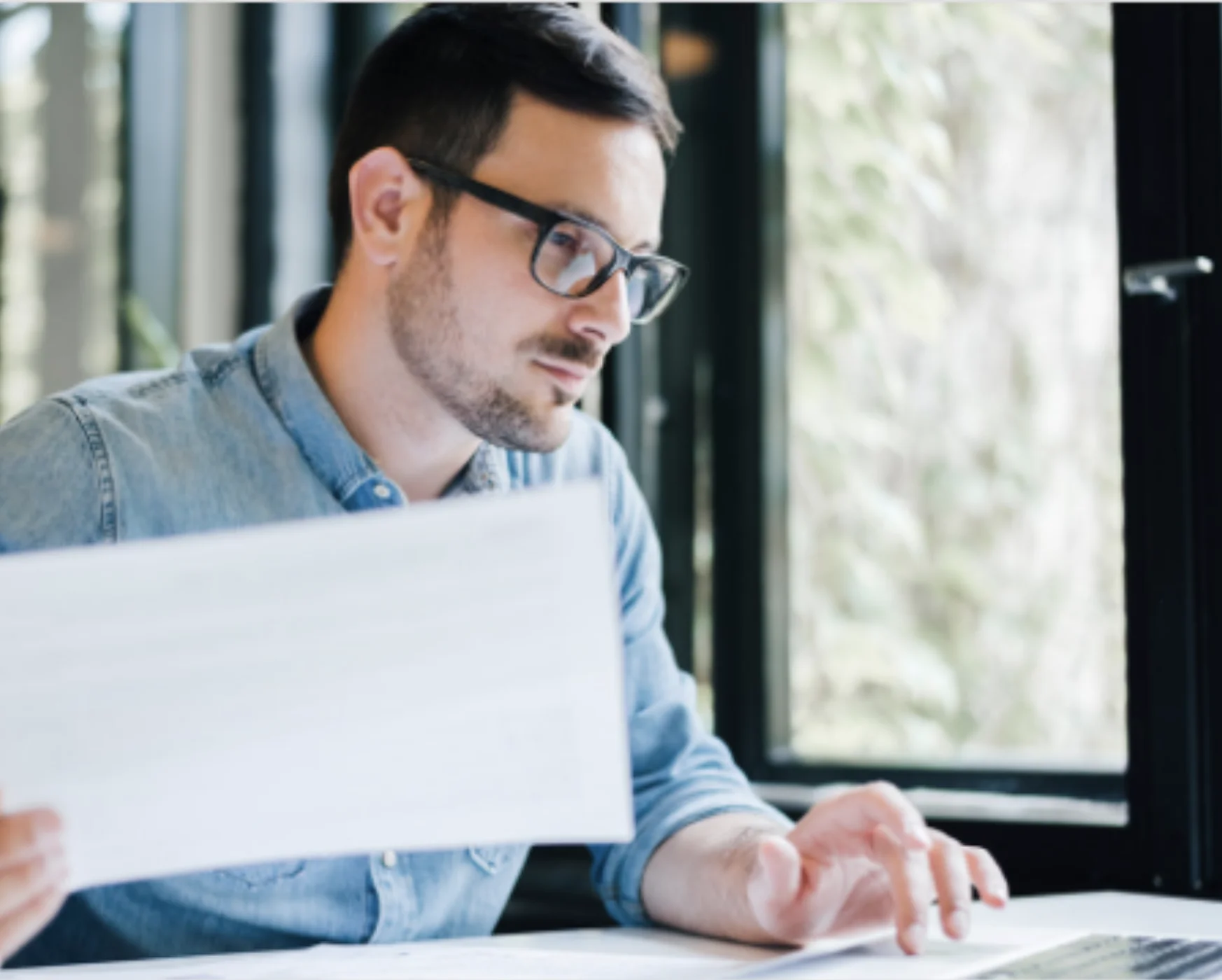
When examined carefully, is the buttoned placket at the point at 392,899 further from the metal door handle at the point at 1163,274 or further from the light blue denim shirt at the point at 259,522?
the metal door handle at the point at 1163,274

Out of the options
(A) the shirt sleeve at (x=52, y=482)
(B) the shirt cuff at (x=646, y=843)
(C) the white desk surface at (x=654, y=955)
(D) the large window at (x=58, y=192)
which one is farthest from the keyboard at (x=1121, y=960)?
(D) the large window at (x=58, y=192)

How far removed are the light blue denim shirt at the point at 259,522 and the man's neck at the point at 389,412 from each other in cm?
3

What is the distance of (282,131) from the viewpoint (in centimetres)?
224

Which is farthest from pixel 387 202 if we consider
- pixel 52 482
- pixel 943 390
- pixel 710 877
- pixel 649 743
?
pixel 943 390

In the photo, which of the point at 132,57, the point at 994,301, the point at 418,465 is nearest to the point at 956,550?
the point at 994,301

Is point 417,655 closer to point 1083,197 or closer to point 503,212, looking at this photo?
point 503,212

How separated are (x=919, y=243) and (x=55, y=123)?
56.8 inches

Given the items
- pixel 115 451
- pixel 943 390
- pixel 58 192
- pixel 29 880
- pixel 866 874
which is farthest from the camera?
pixel 58 192

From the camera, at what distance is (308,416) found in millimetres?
1159

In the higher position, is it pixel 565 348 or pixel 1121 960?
pixel 565 348

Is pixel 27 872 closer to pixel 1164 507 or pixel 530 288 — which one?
pixel 530 288

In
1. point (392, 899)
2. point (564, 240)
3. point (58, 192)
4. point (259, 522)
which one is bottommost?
point (392, 899)

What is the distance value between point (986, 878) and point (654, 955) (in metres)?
0.22

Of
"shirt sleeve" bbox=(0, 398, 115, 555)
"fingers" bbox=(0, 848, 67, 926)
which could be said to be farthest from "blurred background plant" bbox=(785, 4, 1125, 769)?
"fingers" bbox=(0, 848, 67, 926)
